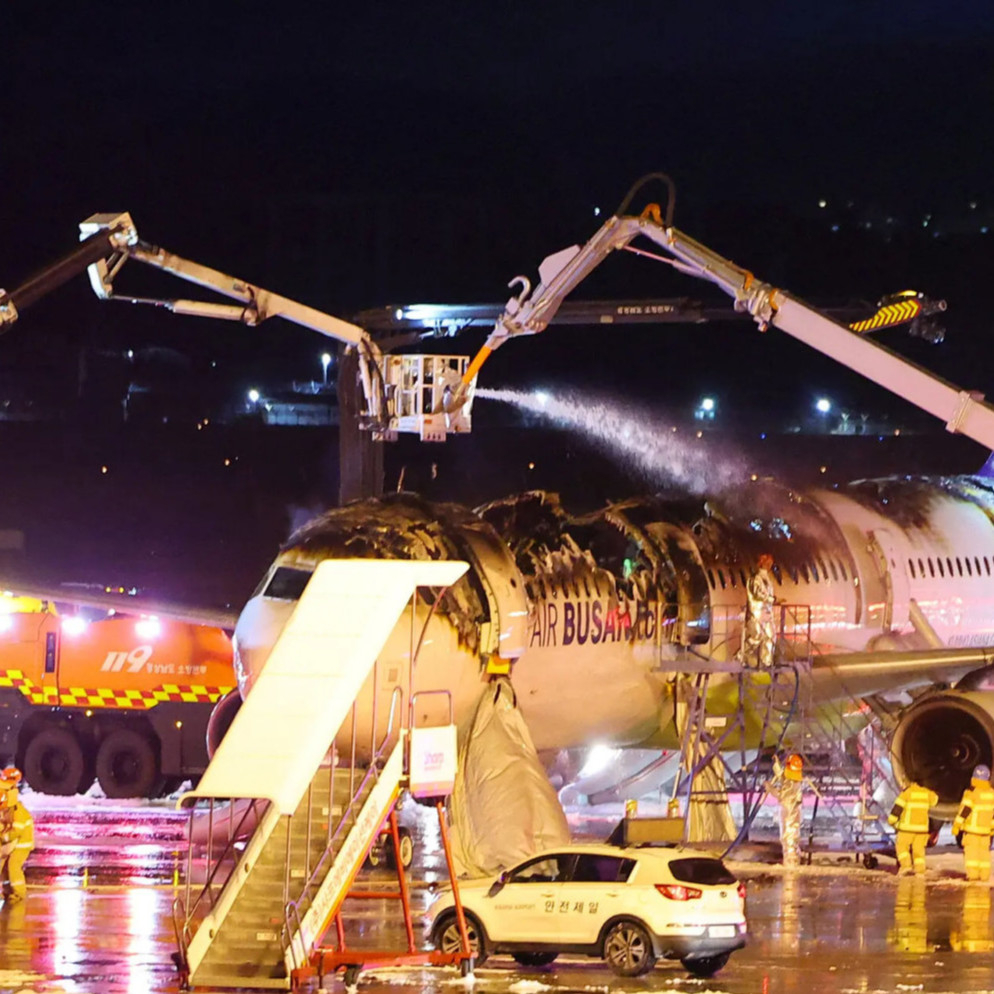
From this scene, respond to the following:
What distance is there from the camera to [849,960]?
2064 cm

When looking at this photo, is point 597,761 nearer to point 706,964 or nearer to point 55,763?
point 55,763

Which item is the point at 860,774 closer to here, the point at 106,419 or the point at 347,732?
the point at 347,732

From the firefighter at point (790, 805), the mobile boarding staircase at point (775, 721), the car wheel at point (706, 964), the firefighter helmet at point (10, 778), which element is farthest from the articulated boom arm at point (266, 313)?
the car wheel at point (706, 964)

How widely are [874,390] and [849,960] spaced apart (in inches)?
2599

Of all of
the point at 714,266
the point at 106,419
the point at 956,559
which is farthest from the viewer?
the point at 106,419

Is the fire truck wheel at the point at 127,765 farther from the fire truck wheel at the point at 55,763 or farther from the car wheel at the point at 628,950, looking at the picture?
the car wheel at the point at 628,950

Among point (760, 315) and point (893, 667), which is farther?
point (893, 667)

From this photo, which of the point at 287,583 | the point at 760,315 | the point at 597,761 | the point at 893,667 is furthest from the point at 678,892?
the point at 597,761

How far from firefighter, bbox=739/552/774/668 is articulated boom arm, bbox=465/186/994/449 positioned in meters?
4.40

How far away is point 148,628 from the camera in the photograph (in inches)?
1564

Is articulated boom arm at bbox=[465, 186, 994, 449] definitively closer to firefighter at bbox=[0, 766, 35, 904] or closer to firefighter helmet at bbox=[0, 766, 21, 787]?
firefighter helmet at bbox=[0, 766, 21, 787]

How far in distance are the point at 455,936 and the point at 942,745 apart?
13.5 metres

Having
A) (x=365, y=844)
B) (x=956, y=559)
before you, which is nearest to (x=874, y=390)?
(x=956, y=559)

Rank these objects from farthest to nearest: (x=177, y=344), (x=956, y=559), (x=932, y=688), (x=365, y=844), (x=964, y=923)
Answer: (x=177, y=344) < (x=956, y=559) < (x=932, y=688) < (x=964, y=923) < (x=365, y=844)
